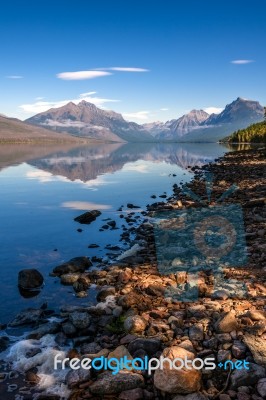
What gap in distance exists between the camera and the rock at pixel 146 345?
9.00 meters

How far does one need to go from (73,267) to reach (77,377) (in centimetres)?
806

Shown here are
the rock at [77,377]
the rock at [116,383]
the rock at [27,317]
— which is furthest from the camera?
the rock at [27,317]

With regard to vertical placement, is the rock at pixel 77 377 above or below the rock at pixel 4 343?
above

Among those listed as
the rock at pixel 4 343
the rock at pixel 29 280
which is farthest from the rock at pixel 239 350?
the rock at pixel 29 280

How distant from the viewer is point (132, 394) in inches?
304

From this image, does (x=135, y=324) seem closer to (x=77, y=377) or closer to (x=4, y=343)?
(x=77, y=377)

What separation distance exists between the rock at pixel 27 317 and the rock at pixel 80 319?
1.50 m

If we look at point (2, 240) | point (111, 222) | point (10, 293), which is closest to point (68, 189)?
point (111, 222)

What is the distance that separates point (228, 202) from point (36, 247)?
50.3ft

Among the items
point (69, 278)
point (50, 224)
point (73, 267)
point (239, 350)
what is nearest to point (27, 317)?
point (69, 278)

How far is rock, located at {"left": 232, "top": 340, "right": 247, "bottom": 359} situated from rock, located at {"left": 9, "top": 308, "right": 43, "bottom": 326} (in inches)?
251

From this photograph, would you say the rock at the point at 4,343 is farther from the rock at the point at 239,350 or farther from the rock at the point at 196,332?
the rock at the point at 239,350

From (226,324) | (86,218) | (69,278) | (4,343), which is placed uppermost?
(226,324)

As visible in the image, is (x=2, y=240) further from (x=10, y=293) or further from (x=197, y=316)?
(x=197, y=316)
